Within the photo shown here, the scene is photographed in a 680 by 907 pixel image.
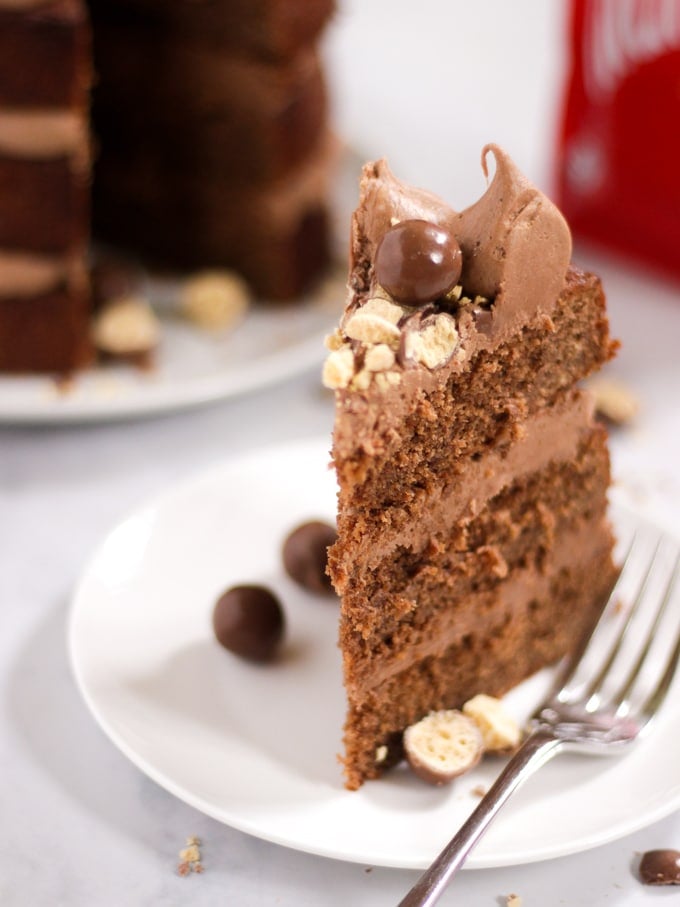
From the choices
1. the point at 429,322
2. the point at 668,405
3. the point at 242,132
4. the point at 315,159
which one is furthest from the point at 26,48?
the point at 668,405

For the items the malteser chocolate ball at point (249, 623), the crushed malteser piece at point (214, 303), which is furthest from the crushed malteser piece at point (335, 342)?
the crushed malteser piece at point (214, 303)

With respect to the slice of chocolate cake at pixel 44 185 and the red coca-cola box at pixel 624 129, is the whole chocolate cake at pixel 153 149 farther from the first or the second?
the red coca-cola box at pixel 624 129

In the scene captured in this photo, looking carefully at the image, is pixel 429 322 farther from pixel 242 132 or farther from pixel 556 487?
pixel 242 132

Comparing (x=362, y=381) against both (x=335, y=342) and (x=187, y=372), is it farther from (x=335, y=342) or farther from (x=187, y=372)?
(x=187, y=372)

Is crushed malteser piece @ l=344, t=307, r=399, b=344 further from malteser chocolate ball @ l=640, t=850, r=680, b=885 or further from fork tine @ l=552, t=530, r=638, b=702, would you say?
malteser chocolate ball @ l=640, t=850, r=680, b=885

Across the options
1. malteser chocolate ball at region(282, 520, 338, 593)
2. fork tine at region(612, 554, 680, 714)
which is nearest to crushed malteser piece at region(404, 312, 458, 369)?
malteser chocolate ball at region(282, 520, 338, 593)

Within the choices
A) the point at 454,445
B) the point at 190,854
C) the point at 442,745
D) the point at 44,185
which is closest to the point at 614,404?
the point at 454,445
